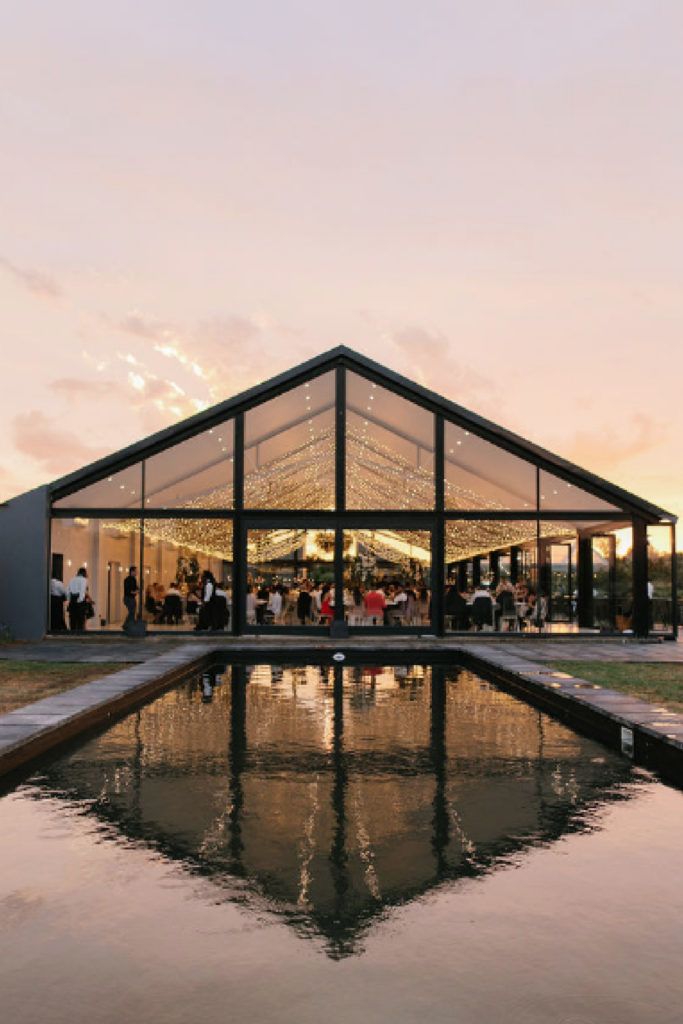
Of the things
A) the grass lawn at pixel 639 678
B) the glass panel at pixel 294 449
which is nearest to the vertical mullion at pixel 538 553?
the glass panel at pixel 294 449

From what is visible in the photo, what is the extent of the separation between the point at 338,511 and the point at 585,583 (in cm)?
598

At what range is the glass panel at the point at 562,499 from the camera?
21.5m

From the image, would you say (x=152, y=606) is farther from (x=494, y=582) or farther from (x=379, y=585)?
(x=494, y=582)

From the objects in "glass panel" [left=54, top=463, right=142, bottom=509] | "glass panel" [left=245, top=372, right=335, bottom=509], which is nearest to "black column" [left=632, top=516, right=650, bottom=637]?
"glass panel" [left=245, top=372, right=335, bottom=509]

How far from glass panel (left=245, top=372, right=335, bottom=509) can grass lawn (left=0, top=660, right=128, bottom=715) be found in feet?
24.3

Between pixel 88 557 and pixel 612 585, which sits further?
pixel 612 585

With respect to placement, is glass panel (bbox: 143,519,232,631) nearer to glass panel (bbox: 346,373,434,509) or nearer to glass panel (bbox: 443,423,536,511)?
glass panel (bbox: 346,373,434,509)

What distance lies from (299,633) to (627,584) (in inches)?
281

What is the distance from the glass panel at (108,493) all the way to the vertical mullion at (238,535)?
2.02 meters

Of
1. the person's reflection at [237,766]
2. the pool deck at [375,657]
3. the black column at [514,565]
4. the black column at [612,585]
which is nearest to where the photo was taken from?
the person's reflection at [237,766]

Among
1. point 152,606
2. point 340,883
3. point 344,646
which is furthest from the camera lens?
point 152,606

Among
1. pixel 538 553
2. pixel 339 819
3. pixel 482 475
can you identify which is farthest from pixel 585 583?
pixel 339 819

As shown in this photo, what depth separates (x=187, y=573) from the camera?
21859 millimetres

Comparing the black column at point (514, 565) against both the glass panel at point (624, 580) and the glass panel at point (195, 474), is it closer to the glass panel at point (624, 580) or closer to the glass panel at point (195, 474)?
the glass panel at point (624, 580)
